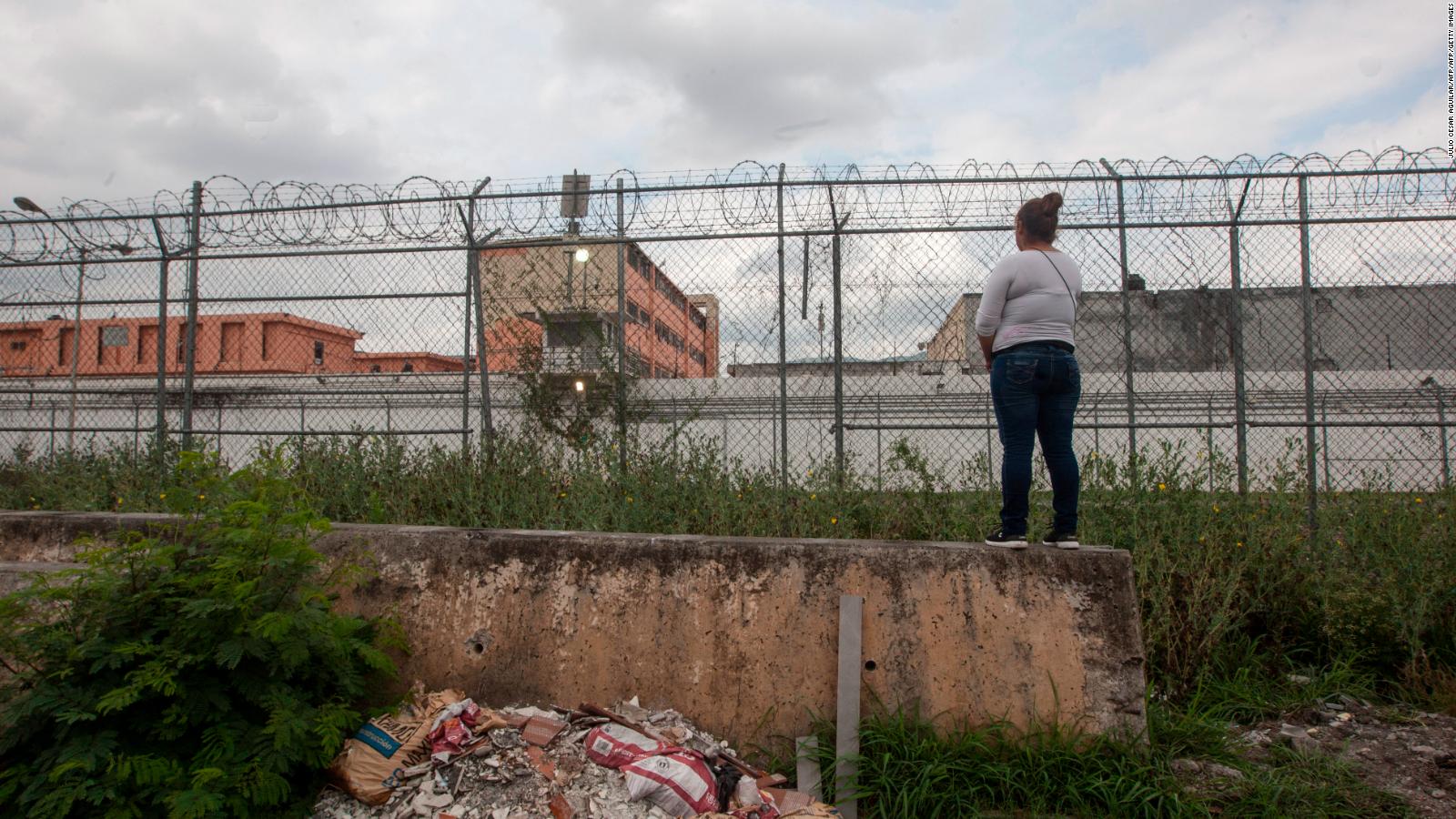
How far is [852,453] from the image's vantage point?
19.0 ft

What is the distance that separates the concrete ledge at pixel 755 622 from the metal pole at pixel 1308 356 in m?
2.71

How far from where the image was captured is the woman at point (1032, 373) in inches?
130

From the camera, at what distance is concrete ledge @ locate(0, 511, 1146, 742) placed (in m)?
3.00

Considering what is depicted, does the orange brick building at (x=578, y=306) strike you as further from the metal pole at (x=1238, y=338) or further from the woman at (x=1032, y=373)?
the metal pole at (x=1238, y=338)

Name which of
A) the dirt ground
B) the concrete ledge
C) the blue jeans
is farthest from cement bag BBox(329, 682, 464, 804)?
the dirt ground

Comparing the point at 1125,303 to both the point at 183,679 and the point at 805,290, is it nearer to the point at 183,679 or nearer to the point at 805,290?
the point at 805,290

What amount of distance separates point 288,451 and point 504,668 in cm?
463

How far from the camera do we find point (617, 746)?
2818 mm

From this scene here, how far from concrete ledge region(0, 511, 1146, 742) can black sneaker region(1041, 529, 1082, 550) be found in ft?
0.16

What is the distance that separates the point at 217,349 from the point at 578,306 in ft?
19.0

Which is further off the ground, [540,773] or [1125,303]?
[1125,303]

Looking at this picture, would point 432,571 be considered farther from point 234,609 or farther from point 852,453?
point 852,453

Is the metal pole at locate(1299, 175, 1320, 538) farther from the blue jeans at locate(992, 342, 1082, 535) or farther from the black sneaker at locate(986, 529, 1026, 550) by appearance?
the black sneaker at locate(986, 529, 1026, 550)

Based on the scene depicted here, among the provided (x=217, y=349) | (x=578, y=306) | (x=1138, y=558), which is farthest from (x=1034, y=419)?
(x=217, y=349)
